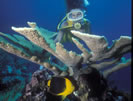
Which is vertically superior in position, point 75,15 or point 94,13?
point 94,13

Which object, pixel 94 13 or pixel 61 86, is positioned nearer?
pixel 61 86

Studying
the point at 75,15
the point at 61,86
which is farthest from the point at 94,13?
the point at 61,86

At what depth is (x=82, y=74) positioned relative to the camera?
7.00ft

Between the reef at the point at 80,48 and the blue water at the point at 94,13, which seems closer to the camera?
the reef at the point at 80,48

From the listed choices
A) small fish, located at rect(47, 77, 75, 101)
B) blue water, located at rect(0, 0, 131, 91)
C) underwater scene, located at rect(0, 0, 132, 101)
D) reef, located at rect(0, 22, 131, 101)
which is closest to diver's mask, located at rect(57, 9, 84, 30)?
underwater scene, located at rect(0, 0, 132, 101)

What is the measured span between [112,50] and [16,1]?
1931 inches

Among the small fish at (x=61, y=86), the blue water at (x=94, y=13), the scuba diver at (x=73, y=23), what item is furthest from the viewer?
the blue water at (x=94, y=13)

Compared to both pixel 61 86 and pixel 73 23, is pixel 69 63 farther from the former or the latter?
pixel 73 23

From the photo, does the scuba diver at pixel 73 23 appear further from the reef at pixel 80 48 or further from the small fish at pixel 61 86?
the small fish at pixel 61 86

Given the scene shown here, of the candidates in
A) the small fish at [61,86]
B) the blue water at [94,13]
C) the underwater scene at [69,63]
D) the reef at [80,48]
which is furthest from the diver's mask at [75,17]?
the blue water at [94,13]

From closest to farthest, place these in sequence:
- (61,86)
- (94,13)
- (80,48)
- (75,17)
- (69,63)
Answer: (61,86) → (80,48) → (69,63) → (75,17) → (94,13)

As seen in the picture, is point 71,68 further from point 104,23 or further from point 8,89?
point 104,23

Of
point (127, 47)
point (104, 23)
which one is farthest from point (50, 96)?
point (104, 23)

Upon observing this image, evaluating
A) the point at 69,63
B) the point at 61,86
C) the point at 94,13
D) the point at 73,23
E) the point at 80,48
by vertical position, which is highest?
the point at 94,13
